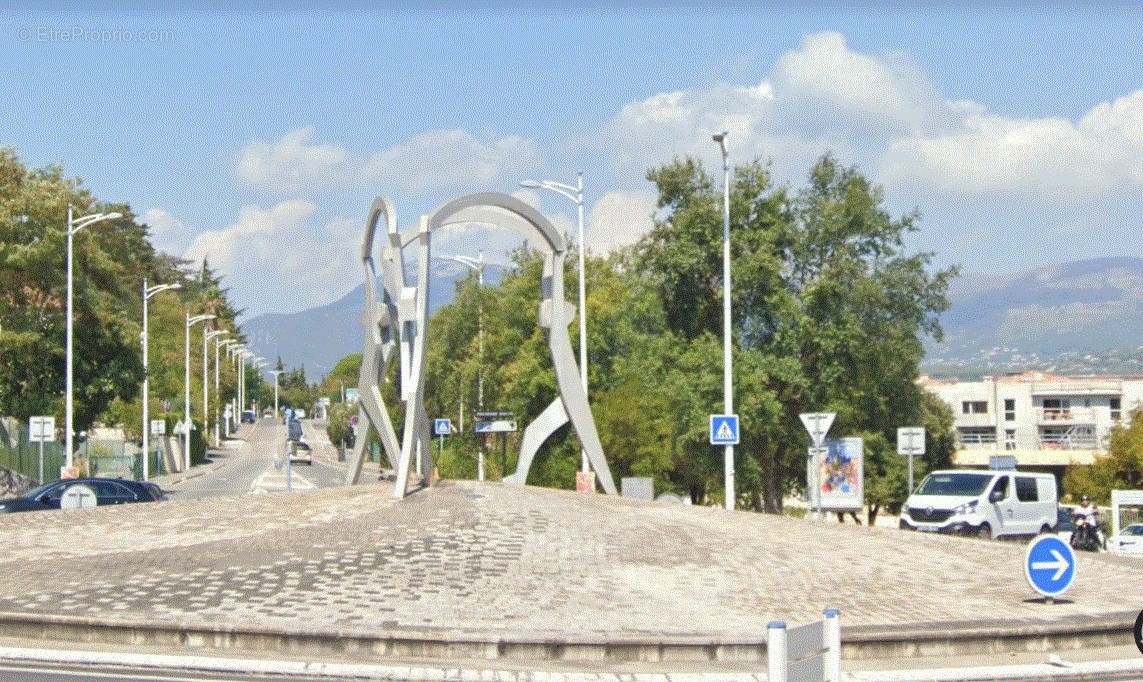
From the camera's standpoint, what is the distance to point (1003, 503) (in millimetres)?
31469

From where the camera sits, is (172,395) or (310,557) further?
(172,395)

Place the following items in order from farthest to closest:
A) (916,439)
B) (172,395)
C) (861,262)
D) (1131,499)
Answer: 1. (172,395)
2. (861,262)
3. (1131,499)
4. (916,439)

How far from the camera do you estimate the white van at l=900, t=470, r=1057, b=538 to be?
102 ft

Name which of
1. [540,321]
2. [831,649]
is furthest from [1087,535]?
[831,649]

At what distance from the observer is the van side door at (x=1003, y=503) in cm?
3134

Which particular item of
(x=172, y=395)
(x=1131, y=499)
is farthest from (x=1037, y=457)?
(x=1131, y=499)

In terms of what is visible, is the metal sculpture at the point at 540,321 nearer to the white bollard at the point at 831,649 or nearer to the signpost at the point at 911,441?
the signpost at the point at 911,441

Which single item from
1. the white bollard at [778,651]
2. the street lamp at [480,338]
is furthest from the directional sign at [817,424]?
the street lamp at [480,338]

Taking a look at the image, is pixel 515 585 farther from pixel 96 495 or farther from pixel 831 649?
pixel 96 495

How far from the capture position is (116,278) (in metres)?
64.8

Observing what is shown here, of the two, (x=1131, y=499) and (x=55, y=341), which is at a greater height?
(x=55, y=341)

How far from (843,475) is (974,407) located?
10002cm

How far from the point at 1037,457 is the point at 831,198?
66.2 m

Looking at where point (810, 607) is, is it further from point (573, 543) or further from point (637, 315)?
point (637, 315)
